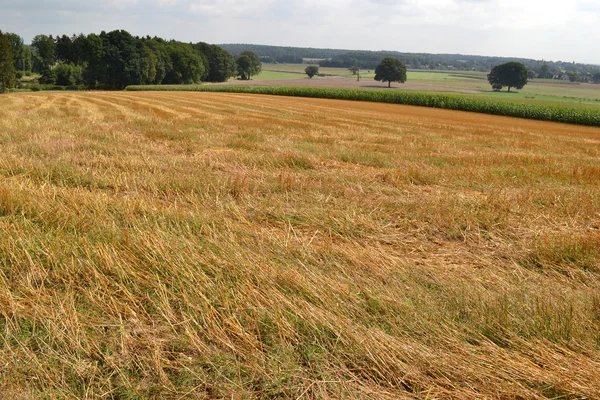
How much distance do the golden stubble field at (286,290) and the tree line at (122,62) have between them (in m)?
82.7

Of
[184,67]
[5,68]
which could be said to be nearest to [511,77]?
[184,67]

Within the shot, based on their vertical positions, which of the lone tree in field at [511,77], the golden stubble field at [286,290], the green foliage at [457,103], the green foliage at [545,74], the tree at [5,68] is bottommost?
the golden stubble field at [286,290]

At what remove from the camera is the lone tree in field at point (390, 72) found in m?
122

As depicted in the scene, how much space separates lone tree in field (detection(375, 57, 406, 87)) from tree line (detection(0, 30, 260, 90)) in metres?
39.7

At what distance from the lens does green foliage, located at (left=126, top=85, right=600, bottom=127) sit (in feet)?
144

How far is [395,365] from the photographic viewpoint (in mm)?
2893

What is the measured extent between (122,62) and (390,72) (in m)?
66.1

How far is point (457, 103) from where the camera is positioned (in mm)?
52156

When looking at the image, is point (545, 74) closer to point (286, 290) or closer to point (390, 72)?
point (390, 72)

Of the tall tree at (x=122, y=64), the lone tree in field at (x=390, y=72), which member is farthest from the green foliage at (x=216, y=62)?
the lone tree in field at (x=390, y=72)

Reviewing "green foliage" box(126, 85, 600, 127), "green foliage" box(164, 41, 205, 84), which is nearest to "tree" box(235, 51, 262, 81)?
"green foliage" box(164, 41, 205, 84)

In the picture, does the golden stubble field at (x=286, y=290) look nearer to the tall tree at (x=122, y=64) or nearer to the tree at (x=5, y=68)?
the tree at (x=5, y=68)

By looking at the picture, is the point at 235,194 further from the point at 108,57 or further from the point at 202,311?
the point at 108,57

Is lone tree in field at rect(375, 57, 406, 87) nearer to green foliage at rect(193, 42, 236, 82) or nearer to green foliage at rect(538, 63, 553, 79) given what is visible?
green foliage at rect(193, 42, 236, 82)
